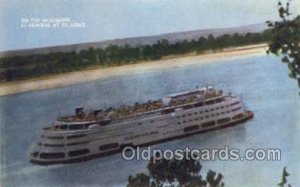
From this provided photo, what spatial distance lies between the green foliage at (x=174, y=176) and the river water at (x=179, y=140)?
29 millimetres

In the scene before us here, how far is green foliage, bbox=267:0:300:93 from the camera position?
182 centimetres

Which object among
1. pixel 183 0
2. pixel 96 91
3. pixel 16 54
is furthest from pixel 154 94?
pixel 16 54

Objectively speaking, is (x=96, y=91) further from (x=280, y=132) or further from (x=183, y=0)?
(x=280, y=132)

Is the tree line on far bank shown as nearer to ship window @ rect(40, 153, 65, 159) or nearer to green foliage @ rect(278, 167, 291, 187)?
ship window @ rect(40, 153, 65, 159)

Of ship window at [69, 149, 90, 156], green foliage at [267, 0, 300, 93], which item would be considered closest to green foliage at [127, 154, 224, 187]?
ship window at [69, 149, 90, 156]

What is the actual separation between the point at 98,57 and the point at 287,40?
2.07ft

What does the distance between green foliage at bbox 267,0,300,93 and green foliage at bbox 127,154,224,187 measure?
45 cm

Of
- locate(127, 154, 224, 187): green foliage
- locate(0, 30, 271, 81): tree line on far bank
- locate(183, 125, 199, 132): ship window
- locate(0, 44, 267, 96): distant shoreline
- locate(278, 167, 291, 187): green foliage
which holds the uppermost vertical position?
locate(0, 30, 271, 81): tree line on far bank

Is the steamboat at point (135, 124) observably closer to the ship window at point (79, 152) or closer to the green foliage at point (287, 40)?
the ship window at point (79, 152)

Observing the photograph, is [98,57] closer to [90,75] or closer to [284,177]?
[90,75]

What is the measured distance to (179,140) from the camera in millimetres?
2051

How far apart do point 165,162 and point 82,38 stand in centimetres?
51

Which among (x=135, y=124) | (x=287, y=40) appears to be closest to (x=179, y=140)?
(x=135, y=124)

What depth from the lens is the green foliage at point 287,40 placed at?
71.7 inches
